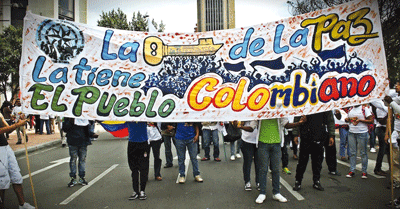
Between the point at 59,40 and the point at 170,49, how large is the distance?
77.9 inches

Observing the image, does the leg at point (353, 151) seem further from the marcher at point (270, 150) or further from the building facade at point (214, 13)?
the building facade at point (214, 13)

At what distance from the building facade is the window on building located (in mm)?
82967

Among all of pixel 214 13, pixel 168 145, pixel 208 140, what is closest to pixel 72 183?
pixel 168 145

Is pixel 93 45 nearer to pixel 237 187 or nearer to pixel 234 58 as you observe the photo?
pixel 234 58

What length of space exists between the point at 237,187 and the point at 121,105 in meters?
3.04

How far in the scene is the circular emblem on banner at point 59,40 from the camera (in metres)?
5.23

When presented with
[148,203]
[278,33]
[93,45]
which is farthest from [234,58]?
[148,203]

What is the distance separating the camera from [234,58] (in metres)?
5.32

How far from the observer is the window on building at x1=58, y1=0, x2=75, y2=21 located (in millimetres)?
37375

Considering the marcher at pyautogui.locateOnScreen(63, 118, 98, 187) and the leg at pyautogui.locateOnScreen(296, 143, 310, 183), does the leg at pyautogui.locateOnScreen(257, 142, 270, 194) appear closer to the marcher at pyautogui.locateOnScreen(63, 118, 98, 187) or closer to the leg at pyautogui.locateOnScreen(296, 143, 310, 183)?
the leg at pyautogui.locateOnScreen(296, 143, 310, 183)

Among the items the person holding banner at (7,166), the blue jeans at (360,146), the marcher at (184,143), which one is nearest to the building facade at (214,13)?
the blue jeans at (360,146)

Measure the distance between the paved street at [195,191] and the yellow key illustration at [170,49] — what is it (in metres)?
2.66

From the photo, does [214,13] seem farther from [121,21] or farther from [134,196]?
[134,196]

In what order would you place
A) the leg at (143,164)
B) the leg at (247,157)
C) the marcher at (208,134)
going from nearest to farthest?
the leg at (143,164) → the leg at (247,157) → the marcher at (208,134)
